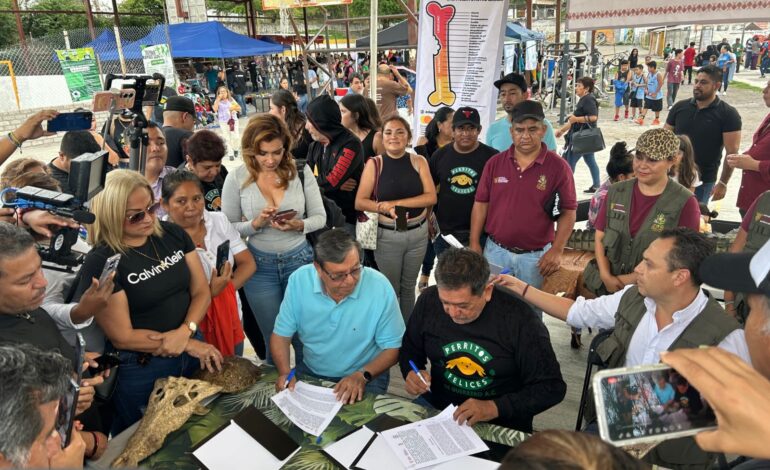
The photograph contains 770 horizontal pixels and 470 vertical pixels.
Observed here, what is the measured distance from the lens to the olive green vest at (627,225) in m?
3.09

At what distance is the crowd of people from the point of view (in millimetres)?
1516

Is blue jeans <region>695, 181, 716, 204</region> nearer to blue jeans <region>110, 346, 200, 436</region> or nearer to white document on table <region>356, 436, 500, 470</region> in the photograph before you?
white document on table <region>356, 436, 500, 470</region>

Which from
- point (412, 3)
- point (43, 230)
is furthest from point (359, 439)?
point (412, 3)

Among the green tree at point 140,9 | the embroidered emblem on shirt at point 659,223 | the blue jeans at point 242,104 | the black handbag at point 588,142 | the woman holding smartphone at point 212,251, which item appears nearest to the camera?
the woman holding smartphone at point 212,251

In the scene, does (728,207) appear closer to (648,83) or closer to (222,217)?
(222,217)

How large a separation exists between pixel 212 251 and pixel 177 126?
7.08ft

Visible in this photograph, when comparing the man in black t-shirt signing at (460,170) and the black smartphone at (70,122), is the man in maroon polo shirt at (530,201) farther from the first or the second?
the black smartphone at (70,122)

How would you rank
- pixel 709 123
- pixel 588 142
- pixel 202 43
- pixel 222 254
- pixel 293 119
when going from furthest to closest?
pixel 202 43, pixel 588 142, pixel 709 123, pixel 293 119, pixel 222 254

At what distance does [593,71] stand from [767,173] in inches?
652

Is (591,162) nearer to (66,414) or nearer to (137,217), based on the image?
(137,217)

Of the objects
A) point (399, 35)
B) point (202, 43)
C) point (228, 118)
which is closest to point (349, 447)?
point (228, 118)

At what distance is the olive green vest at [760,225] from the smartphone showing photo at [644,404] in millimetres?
2217

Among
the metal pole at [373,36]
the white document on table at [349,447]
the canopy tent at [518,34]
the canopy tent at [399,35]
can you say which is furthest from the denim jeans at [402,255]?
the canopy tent at [518,34]

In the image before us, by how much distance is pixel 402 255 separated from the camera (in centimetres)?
401
